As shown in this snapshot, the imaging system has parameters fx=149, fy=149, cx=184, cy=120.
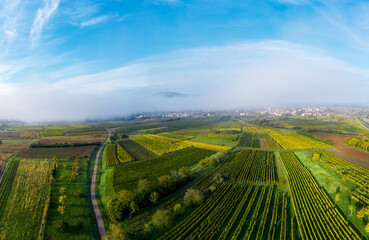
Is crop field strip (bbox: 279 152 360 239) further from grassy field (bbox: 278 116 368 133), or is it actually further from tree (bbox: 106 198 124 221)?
grassy field (bbox: 278 116 368 133)

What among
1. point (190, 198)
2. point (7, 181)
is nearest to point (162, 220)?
point (190, 198)

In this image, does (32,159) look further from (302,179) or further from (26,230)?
(302,179)

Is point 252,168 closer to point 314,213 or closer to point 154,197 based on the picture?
point 314,213

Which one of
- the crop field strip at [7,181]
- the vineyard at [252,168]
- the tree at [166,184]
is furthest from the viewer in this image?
the vineyard at [252,168]

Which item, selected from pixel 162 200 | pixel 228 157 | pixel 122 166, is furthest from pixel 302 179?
pixel 122 166

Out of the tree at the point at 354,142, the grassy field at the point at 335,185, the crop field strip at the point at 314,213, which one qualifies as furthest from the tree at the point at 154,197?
the tree at the point at 354,142

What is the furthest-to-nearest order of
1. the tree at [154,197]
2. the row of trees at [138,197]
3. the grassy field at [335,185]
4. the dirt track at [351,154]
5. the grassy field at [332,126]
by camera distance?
the grassy field at [332,126] → the dirt track at [351,154] → the tree at [154,197] → the row of trees at [138,197] → the grassy field at [335,185]

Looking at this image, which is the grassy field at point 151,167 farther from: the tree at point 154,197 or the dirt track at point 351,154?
the dirt track at point 351,154
